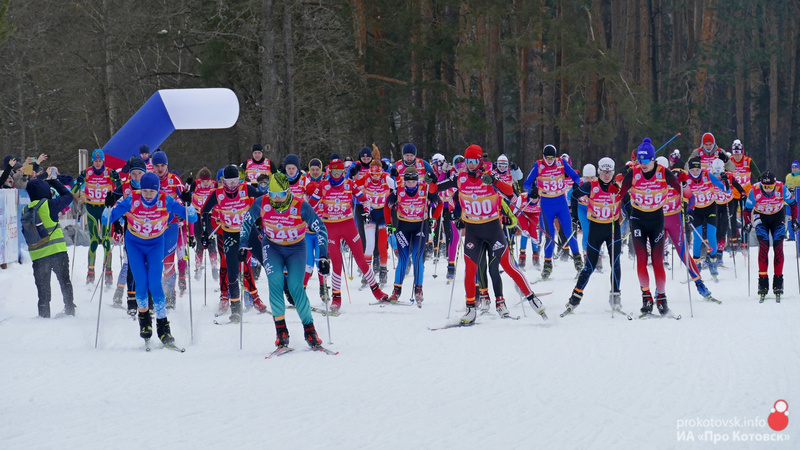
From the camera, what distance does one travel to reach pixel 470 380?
304 inches

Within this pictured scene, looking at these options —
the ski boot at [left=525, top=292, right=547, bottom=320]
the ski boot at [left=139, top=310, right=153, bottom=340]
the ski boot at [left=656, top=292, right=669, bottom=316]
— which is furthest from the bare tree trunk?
the ski boot at [left=139, top=310, right=153, bottom=340]

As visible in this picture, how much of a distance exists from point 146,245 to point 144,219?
28 centimetres

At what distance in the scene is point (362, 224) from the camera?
15.5 meters

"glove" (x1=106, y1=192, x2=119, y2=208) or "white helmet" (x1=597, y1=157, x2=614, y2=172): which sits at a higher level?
"white helmet" (x1=597, y1=157, x2=614, y2=172)

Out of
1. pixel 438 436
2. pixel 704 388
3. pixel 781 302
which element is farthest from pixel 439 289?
pixel 438 436

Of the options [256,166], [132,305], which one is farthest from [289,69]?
[132,305]

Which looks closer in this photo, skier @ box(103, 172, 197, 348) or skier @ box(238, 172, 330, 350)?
skier @ box(238, 172, 330, 350)

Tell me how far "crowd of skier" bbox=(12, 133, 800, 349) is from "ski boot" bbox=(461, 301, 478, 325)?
12 millimetres

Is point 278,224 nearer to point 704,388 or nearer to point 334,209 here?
point 334,209

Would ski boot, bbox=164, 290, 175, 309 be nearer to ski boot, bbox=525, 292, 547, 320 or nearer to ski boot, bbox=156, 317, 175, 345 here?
ski boot, bbox=156, 317, 175, 345

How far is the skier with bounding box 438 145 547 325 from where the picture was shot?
10.6 m

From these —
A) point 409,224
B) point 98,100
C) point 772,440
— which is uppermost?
point 98,100

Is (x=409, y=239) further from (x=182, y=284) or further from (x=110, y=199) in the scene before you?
(x=110, y=199)

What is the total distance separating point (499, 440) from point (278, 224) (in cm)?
403
